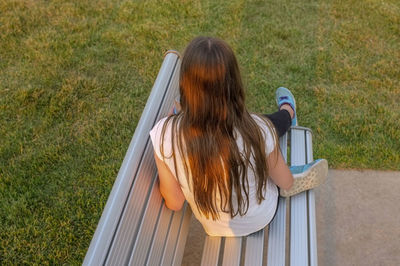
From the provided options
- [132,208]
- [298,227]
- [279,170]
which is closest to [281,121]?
[279,170]

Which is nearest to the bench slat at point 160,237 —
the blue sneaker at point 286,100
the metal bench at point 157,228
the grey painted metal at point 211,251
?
the metal bench at point 157,228

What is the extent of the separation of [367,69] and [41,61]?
3.02 m

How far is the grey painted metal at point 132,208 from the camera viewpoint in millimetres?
1608

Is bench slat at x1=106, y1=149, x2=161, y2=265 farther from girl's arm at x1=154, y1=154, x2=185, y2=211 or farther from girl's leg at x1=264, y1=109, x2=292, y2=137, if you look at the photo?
girl's leg at x1=264, y1=109, x2=292, y2=137

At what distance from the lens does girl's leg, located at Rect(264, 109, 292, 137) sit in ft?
8.69

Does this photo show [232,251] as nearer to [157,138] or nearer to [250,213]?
[250,213]

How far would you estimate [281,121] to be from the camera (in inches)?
106

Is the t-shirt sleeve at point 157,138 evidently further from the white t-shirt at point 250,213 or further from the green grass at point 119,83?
the green grass at point 119,83

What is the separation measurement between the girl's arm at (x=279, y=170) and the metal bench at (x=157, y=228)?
0.52ft

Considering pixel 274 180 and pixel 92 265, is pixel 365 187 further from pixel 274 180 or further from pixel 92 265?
A: pixel 92 265

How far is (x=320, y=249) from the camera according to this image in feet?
9.04

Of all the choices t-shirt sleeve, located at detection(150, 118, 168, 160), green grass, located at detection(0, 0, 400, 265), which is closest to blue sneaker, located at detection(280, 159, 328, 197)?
t-shirt sleeve, located at detection(150, 118, 168, 160)

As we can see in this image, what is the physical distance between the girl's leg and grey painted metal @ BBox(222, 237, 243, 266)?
762mm

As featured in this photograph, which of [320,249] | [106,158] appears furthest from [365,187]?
[106,158]
